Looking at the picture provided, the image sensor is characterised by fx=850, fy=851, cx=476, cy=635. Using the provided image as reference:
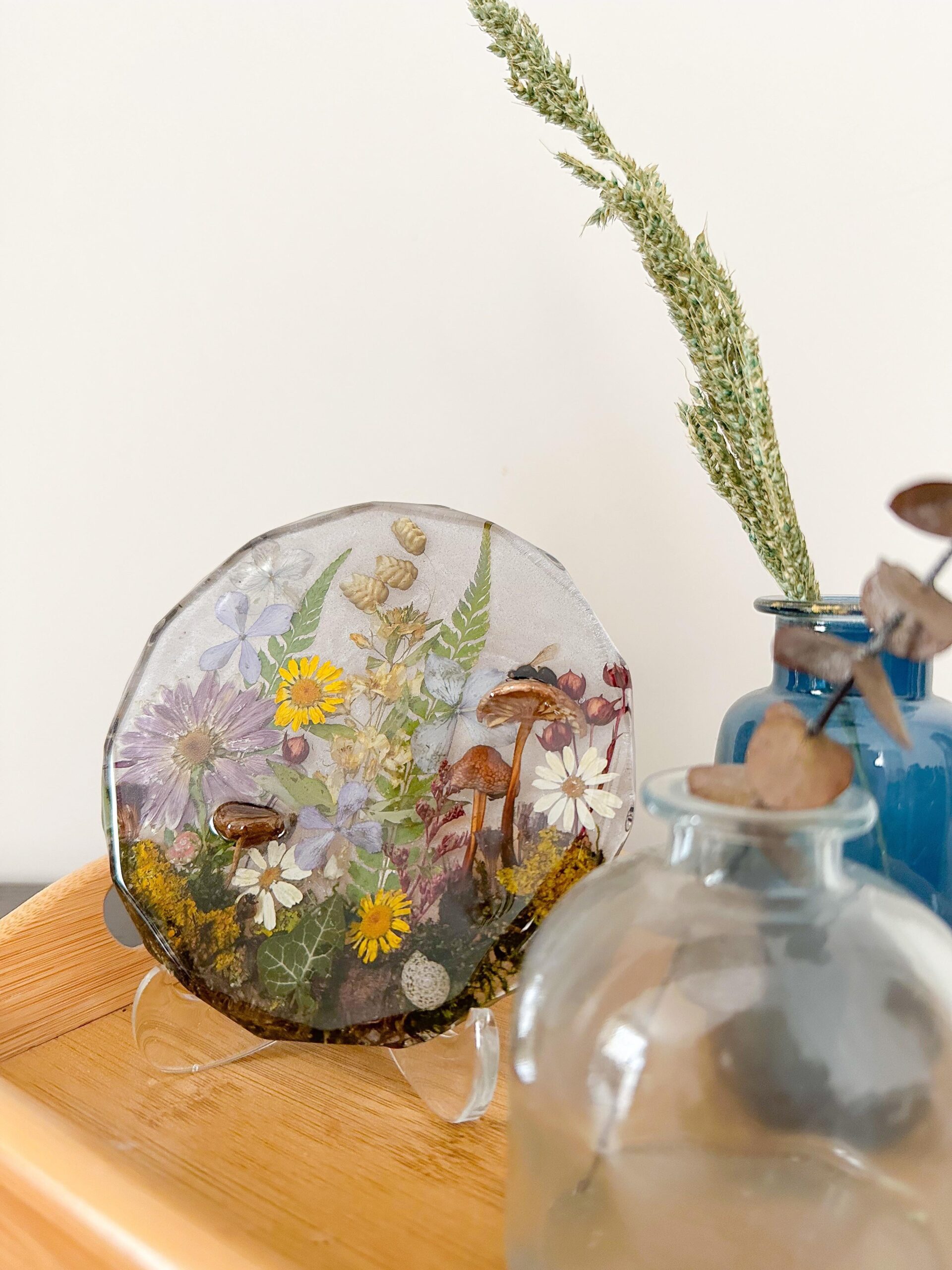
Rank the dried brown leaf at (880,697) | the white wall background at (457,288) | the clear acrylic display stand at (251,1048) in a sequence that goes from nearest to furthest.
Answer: the dried brown leaf at (880,697)
the clear acrylic display stand at (251,1048)
the white wall background at (457,288)

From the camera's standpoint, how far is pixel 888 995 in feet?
0.84

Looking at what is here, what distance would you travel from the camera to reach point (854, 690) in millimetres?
422

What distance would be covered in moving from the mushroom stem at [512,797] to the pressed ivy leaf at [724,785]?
19 cm

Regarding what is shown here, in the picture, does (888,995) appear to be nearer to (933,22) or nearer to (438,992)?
(438,992)

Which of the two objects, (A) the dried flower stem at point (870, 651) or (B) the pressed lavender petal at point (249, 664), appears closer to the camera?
(A) the dried flower stem at point (870, 651)

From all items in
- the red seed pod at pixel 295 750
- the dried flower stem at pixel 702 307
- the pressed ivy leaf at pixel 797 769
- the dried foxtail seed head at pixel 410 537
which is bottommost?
the red seed pod at pixel 295 750

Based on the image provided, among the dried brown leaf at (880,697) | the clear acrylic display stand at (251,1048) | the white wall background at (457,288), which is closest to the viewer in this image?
the dried brown leaf at (880,697)

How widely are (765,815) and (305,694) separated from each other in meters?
0.28

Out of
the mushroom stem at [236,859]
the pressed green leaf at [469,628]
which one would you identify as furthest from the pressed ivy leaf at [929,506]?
the mushroom stem at [236,859]

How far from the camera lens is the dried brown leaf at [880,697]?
249mm

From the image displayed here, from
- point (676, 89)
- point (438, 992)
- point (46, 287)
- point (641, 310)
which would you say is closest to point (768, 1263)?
point (438, 992)

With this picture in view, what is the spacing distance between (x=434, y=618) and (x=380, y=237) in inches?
16.5

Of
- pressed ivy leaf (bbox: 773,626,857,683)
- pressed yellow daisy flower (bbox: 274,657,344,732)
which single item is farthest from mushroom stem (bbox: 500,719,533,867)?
pressed ivy leaf (bbox: 773,626,857,683)

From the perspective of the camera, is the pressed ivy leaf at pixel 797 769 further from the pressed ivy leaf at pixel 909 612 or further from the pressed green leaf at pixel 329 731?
the pressed green leaf at pixel 329 731
